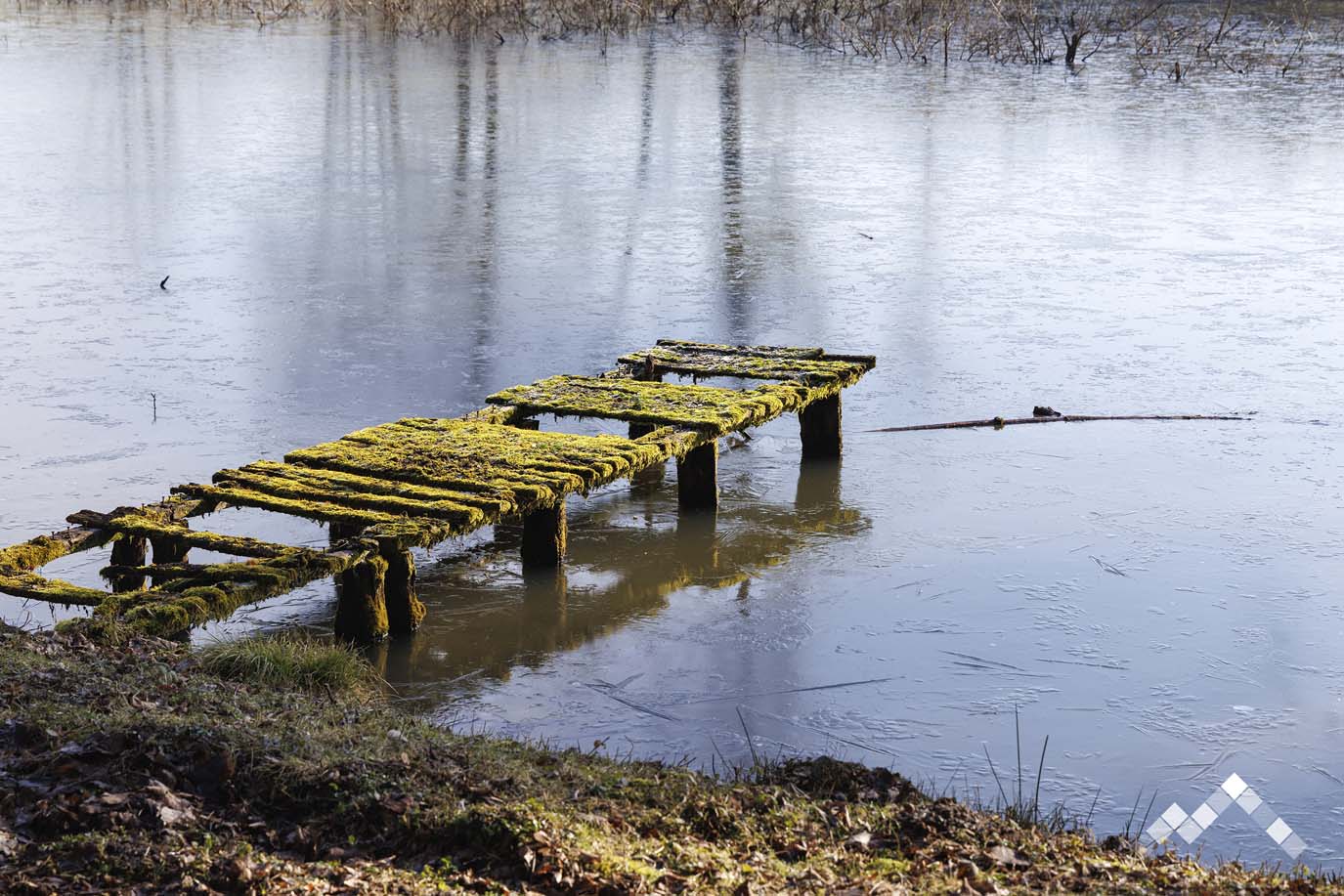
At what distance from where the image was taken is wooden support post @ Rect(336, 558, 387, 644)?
5.51 metres

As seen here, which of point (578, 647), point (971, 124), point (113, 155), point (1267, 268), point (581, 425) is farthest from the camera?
point (971, 124)

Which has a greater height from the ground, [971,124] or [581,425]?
[971,124]

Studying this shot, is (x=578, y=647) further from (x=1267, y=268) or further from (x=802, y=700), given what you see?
(x=1267, y=268)

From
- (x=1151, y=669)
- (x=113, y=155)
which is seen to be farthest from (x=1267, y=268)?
(x=113, y=155)

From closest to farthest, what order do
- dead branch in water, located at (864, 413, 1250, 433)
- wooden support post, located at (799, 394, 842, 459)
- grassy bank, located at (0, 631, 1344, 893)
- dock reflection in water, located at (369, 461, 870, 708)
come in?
grassy bank, located at (0, 631, 1344, 893), dock reflection in water, located at (369, 461, 870, 708), wooden support post, located at (799, 394, 842, 459), dead branch in water, located at (864, 413, 1250, 433)

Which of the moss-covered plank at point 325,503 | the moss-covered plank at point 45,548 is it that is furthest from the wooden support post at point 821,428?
the moss-covered plank at point 45,548

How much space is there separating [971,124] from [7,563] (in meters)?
14.9

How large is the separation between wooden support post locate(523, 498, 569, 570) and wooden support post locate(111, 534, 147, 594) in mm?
1437

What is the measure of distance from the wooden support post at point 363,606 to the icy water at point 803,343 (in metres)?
0.22

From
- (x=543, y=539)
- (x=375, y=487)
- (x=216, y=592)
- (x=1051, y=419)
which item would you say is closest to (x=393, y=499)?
(x=375, y=487)

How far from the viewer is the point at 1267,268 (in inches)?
456

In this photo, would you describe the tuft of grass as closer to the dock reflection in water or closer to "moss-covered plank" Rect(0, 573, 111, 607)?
the dock reflection in water

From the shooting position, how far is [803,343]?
9.56 m

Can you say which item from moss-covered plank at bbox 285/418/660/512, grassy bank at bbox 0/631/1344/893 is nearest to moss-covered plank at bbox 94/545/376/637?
grassy bank at bbox 0/631/1344/893
